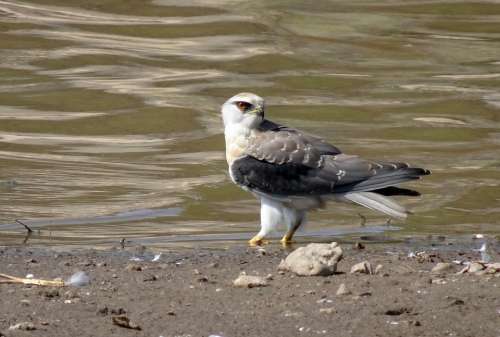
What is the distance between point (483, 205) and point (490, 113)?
406 centimetres

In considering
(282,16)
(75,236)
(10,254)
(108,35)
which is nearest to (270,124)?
(75,236)

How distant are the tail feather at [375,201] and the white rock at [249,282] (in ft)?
6.96

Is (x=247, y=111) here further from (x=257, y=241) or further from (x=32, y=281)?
(x=32, y=281)

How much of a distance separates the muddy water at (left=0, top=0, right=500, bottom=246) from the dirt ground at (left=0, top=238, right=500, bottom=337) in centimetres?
144

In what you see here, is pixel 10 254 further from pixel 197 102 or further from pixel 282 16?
pixel 282 16

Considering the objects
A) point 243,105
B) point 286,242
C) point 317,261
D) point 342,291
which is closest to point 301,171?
point 286,242

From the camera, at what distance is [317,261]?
7.53 m

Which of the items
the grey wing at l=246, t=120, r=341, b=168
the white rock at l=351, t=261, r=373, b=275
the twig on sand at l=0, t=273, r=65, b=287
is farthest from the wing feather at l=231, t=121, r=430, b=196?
the twig on sand at l=0, t=273, r=65, b=287

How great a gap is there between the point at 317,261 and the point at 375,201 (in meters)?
1.94

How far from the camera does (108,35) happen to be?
18578mm

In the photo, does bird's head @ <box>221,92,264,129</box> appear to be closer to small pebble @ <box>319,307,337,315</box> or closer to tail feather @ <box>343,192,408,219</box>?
tail feather @ <box>343,192,408,219</box>

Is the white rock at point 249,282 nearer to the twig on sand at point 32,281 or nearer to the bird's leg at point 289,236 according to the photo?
the twig on sand at point 32,281

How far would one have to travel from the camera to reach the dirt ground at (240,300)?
6.34 metres

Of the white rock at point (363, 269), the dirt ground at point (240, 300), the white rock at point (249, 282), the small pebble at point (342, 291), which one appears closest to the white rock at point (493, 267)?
the dirt ground at point (240, 300)
